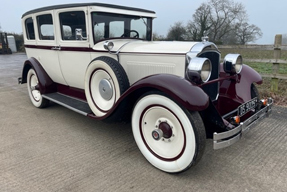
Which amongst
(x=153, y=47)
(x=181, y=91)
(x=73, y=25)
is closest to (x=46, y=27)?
(x=73, y=25)

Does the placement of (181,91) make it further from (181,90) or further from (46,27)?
(46,27)

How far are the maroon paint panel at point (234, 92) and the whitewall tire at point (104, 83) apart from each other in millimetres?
1370

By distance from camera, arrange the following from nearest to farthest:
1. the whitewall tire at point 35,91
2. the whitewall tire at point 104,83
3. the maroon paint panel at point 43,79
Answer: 1. the whitewall tire at point 104,83
2. the maroon paint panel at point 43,79
3. the whitewall tire at point 35,91

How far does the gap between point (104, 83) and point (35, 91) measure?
2.41 meters

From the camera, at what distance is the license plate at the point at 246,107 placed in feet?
8.42

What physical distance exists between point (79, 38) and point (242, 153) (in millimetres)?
2820

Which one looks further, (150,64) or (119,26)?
(119,26)

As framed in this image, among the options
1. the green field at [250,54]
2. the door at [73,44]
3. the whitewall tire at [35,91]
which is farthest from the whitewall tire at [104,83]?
the green field at [250,54]

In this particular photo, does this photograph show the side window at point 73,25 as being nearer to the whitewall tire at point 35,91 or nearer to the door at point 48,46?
the door at point 48,46

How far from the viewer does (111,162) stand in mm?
2641

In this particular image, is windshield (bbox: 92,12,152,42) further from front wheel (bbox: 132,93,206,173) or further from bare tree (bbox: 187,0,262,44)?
bare tree (bbox: 187,0,262,44)

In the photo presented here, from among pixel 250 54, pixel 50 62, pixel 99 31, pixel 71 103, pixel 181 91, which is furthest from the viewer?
pixel 250 54

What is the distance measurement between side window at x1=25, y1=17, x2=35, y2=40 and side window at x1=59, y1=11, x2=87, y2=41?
1206mm

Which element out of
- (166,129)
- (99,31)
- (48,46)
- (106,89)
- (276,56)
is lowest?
(166,129)
